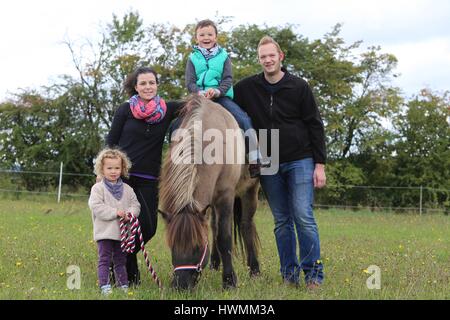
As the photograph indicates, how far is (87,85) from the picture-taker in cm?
2700

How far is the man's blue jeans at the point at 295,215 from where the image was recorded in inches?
211

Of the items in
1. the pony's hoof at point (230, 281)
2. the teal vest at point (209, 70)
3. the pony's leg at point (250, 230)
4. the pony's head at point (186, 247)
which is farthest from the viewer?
the pony's leg at point (250, 230)

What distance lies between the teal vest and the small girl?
141cm

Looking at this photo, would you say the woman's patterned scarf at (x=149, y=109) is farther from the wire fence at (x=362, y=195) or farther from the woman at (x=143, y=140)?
the wire fence at (x=362, y=195)

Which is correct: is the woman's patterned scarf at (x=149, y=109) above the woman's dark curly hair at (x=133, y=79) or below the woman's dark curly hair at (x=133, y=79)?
below

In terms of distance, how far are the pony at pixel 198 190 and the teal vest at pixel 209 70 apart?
0.45 m

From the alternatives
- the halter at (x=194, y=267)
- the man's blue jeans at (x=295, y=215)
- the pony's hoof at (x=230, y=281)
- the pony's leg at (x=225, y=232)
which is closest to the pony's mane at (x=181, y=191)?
the halter at (x=194, y=267)

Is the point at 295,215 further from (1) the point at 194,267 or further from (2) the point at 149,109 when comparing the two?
(2) the point at 149,109

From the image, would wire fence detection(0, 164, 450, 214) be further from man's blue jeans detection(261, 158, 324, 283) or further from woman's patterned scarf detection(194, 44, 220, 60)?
woman's patterned scarf detection(194, 44, 220, 60)

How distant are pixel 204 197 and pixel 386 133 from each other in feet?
73.9

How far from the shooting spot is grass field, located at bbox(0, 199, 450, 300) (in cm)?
467

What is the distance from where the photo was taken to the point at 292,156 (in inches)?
214

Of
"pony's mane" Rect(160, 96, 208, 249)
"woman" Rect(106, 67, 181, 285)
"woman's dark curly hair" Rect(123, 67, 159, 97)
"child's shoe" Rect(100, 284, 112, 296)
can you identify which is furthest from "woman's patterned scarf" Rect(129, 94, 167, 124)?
"child's shoe" Rect(100, 284, 112, 296)
